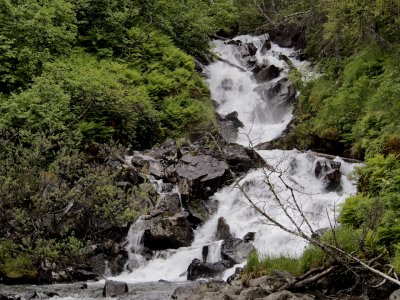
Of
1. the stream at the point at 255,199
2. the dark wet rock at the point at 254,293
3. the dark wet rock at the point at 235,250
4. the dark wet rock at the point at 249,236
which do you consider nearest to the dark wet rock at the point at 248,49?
the stream at the point at 255,199

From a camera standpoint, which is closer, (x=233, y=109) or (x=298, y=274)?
(x=298, y=274)

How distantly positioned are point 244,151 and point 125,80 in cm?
637

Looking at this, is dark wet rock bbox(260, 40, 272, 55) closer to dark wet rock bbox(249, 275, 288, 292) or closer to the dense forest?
the dense forest

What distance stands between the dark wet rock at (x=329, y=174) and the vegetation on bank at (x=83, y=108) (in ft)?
19.1

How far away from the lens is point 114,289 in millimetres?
10539

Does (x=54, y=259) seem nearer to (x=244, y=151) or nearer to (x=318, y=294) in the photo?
(x=318, y=294)

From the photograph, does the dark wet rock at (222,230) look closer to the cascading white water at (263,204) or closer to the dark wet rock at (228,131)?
the cascading white water at (263,204)

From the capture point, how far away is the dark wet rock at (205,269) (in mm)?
11885

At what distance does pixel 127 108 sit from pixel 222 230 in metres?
6.46

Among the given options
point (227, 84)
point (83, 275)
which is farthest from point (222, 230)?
point (227, 84)

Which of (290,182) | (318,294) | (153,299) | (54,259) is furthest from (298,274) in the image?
(290,182)

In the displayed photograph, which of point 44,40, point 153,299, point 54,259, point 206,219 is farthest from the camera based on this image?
point 44,40

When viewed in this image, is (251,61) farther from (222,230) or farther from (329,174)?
(222,230)

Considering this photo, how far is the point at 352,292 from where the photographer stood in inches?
316
